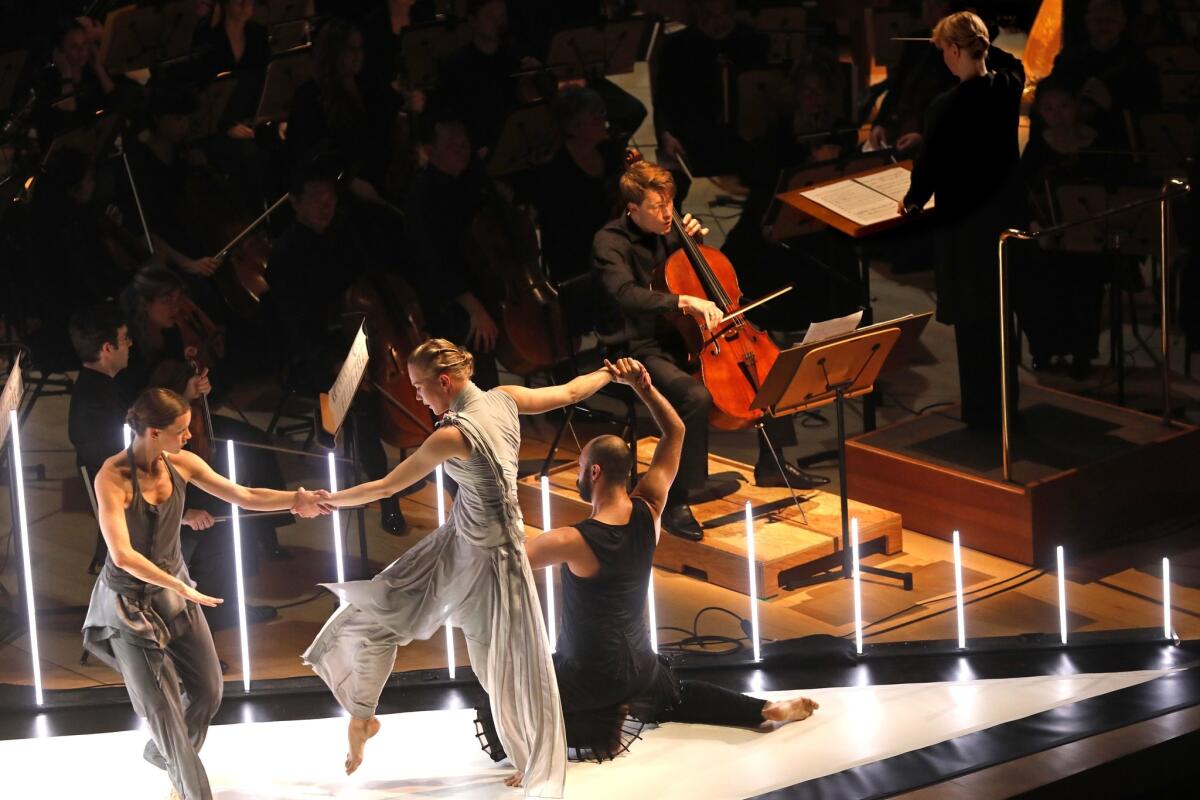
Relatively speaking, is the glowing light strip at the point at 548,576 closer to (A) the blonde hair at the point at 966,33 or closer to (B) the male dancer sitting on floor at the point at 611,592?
(B) the male dancer sitting on floor at the point at 611,592

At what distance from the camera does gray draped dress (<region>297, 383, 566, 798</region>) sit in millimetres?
4781

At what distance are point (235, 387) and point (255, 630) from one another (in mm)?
2390

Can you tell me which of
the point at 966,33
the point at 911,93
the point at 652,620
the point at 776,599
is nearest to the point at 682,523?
the point at 776,599

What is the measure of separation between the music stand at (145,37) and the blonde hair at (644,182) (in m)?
3.02

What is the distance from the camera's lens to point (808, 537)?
6426mm

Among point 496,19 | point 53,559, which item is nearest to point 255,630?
point 53,559

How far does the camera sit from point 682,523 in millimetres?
6461

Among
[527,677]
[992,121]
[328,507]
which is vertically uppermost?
[992,121]

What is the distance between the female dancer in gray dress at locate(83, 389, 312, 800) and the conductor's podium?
2065 mm

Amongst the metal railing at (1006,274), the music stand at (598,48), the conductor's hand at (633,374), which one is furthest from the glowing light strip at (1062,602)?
the music stand at (598,48)

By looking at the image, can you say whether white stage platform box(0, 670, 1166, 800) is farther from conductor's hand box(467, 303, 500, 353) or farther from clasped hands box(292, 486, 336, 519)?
conductor's hand box(467, 303, 500, 353)

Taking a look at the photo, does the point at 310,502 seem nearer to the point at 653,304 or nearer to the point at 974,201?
the point at 653,304

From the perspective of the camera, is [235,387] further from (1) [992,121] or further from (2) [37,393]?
(1) [992,121]

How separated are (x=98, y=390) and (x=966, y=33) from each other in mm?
2888
